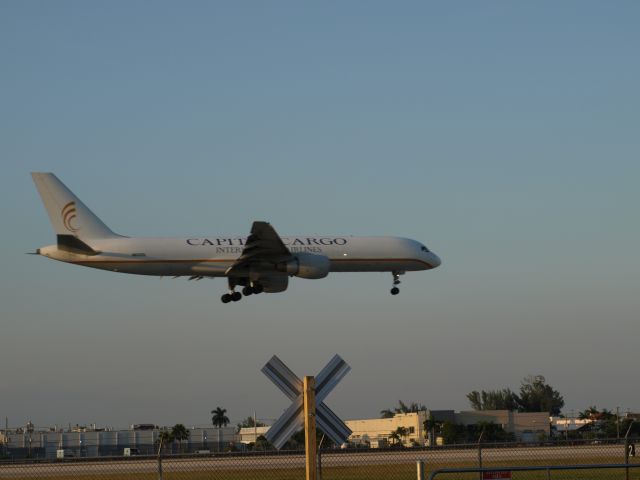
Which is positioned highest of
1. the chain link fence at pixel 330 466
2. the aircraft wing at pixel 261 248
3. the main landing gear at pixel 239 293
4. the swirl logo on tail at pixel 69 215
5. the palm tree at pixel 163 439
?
the swirl logo on tail at pixel 69 215

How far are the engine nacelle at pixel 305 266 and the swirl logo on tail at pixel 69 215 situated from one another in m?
11.2

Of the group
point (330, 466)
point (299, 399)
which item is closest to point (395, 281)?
point (330, 466)

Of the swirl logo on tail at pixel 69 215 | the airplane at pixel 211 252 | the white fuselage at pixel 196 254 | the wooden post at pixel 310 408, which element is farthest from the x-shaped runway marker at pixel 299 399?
the swirl logo on tail at pixel 69 215

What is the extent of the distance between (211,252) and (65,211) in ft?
27.5

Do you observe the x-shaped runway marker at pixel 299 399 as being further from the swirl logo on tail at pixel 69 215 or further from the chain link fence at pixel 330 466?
the swirl logo on tail at pixel 69 215

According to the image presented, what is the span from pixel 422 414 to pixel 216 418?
7026cm

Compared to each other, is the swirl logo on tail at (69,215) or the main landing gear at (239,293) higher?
the swirl logo on tail at (69,215)

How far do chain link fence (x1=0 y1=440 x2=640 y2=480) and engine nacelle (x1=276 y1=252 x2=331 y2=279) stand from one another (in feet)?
39.8

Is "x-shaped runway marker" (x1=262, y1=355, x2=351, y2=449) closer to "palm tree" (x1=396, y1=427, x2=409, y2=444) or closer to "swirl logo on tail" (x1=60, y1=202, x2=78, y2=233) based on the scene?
"swirl logo on tail" (x1=60, y1=202, x2=78, y2=233)

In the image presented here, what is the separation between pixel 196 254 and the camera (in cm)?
5250

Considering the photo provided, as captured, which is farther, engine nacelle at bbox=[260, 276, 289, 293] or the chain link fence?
engine nacelle at bbox=[260, 276, 289, 293]

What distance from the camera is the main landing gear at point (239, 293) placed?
54.1 m

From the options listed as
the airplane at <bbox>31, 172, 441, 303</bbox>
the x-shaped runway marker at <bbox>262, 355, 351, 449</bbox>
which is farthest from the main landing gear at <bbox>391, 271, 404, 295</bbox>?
the x-shaped runway marker at <bbox>262, 355, 351, 449</bbox>

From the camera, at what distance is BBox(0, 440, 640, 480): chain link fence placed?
30.5 meters
